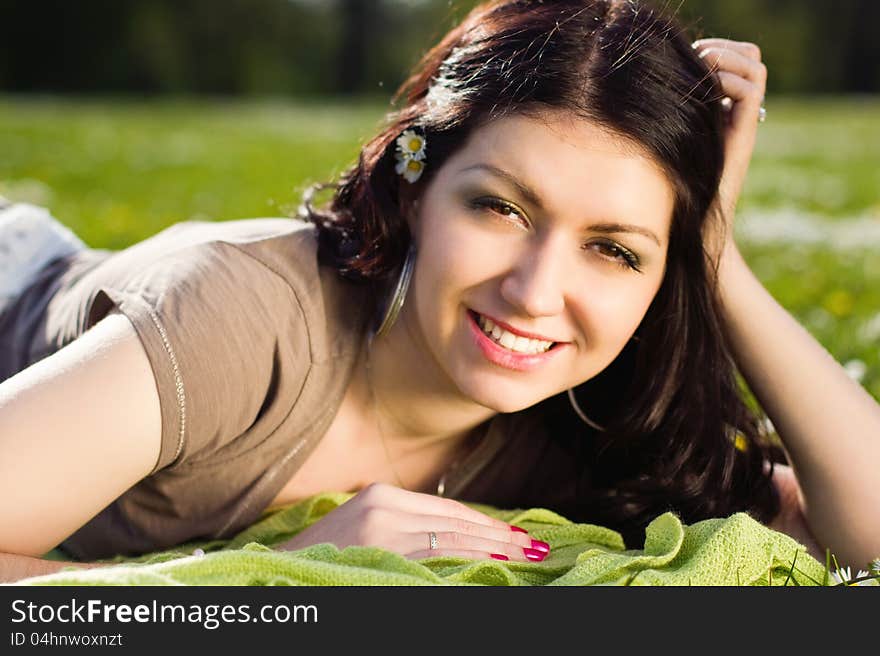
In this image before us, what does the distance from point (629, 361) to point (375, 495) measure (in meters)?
1.06

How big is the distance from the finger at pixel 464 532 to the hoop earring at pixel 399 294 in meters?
0.60

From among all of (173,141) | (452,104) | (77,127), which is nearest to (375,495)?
(452,104)

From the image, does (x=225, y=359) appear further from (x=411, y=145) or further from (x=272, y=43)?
(x=272, y=43)

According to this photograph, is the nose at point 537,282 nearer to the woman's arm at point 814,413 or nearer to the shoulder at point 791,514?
the woman's arm at point 814,413

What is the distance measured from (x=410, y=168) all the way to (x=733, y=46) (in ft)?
3.16

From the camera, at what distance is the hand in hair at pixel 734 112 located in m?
2.83

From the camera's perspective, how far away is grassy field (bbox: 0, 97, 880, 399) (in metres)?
5.16

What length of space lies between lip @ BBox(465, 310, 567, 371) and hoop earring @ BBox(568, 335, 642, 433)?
0.47 metres

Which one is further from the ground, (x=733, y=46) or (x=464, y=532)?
(x=733, y=46)

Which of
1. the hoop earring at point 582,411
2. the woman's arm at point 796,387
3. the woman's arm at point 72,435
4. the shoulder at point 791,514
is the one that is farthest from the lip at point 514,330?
the shoulder at point 791,514

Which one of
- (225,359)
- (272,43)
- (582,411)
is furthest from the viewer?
(272,43)

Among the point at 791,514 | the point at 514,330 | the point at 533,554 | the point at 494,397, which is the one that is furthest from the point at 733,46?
the point at 533,554

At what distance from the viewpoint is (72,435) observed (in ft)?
7.03

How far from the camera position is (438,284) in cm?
250
